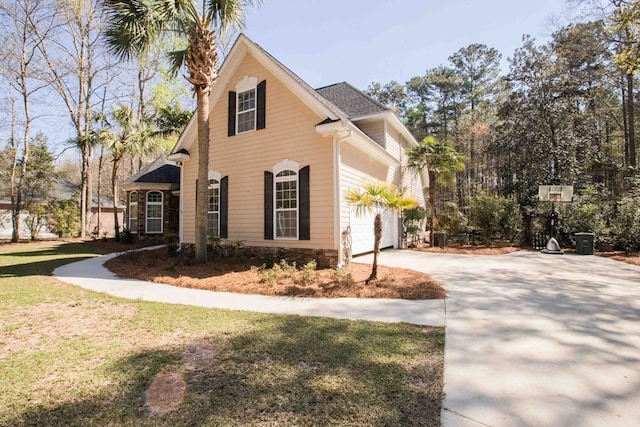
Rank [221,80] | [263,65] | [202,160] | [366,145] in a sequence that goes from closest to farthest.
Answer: [202,160]
[366,145]
[263,65]
[221,80]

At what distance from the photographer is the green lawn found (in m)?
2.27

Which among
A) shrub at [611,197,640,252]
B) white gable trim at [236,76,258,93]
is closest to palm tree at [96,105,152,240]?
white gable trim at [236,76,258,93]

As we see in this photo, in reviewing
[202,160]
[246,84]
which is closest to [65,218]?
[202,160]

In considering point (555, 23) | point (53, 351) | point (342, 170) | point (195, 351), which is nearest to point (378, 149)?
point (342, 170)

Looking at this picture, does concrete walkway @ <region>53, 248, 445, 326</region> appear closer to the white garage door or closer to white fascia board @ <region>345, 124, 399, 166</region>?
the white garage door

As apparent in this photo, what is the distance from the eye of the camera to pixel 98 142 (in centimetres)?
1773

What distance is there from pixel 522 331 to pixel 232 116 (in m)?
10.4

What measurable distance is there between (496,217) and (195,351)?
14826 millimetres

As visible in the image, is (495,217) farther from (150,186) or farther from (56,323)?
(150,186)

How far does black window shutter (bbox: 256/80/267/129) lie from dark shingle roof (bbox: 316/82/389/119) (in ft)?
12.8

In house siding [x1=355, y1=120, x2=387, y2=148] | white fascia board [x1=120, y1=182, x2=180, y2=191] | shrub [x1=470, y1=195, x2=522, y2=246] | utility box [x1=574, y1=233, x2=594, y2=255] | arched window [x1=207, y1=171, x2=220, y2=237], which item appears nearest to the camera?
arched window [x1=207, y1=171, x2=220, y2=237]

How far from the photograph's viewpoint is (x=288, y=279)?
7285mm

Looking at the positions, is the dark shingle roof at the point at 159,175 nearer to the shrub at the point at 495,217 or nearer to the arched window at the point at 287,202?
the arched window at the point at 287,202

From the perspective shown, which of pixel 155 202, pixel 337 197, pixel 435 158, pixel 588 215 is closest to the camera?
pixel 337 197
